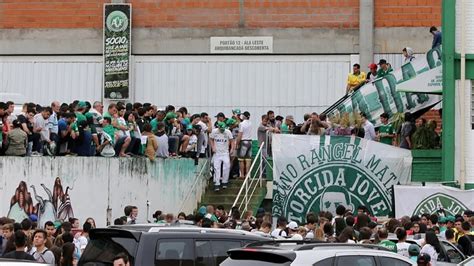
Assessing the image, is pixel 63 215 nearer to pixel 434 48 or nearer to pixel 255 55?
pixel 434 48

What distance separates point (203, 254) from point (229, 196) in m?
15.7

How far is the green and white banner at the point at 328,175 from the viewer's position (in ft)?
105

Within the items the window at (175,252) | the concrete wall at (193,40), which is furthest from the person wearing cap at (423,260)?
the concrete wall at (193,40)

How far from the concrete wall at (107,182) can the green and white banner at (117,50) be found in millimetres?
9398

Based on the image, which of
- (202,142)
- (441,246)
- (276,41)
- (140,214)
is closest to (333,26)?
(276,41)

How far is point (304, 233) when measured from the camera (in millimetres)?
23203

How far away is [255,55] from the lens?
139 feet

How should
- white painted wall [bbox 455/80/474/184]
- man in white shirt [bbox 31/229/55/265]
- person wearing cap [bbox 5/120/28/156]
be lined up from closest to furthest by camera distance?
1. man in white shirt [bbox 31/229/55/265]
2. person wearing cap [bbox 5/120/28/156]
3. white painted wall [bbox 455/80/474/184]

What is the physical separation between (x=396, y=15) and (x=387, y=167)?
1036cm

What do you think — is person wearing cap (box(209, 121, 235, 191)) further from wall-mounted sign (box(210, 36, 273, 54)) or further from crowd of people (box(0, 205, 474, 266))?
wall-mounted sign (box(210, 36, 273, 54))

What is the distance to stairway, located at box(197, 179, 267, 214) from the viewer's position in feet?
110

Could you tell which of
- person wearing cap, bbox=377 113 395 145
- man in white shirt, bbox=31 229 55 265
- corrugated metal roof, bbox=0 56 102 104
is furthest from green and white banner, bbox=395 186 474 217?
corrugated metal roof, bbox=0 56 102 104

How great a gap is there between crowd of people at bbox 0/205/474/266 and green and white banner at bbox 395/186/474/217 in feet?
9.09

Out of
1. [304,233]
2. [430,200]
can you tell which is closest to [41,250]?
[304,233]
